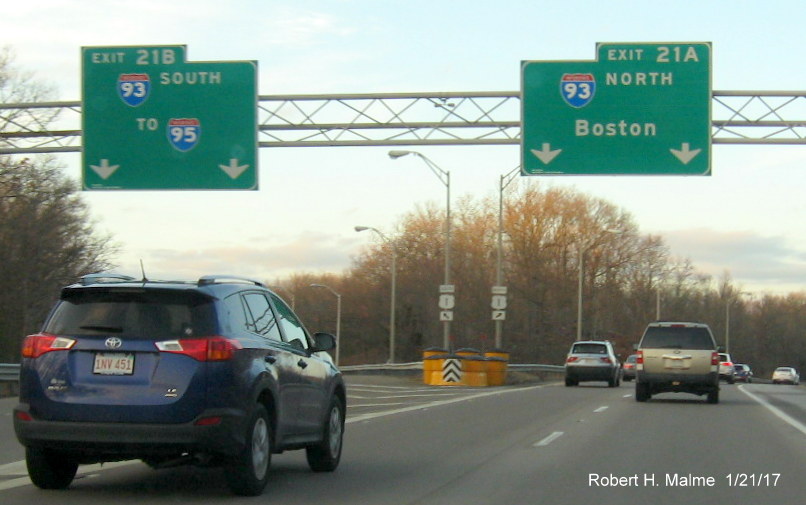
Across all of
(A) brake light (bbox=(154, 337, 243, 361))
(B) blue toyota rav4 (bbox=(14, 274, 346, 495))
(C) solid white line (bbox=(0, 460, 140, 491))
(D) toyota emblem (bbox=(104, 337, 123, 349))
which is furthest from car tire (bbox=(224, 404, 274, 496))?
(C) solid white line (bbox=(0, 460, 140, 491))

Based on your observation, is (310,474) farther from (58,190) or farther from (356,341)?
(356,341)

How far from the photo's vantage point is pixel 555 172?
24484mm

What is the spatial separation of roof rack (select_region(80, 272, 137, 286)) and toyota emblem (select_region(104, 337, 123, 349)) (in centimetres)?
62

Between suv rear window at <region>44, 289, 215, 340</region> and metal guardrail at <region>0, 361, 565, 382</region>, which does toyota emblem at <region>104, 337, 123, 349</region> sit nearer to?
suv rear window at <region>44, 289, 215, 340</region>

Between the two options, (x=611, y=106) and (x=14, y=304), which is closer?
(x=611, y=106)

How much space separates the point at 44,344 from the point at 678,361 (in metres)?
18.9

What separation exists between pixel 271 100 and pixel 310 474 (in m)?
15.9

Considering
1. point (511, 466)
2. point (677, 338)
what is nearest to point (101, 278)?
point (511, 466)

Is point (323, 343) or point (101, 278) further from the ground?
point (101, 278)

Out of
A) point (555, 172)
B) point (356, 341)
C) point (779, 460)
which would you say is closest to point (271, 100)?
point (555, 172)

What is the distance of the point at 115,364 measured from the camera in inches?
338

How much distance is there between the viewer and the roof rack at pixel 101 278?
907 centimetres

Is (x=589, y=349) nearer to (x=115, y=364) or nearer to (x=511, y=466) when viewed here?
(x=511, y=466)

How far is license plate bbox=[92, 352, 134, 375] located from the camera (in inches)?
338
